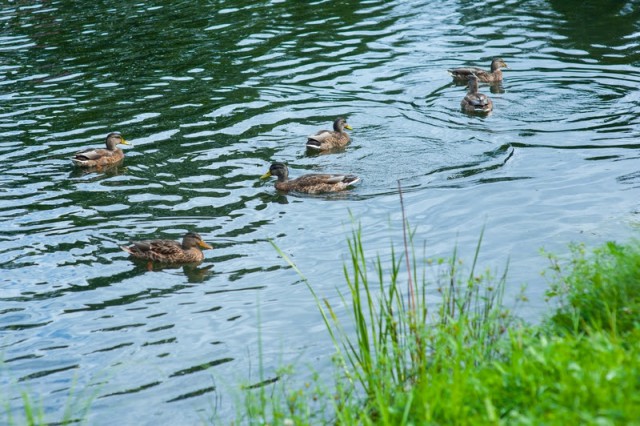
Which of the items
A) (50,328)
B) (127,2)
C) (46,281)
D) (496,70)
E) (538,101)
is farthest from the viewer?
(127,2)

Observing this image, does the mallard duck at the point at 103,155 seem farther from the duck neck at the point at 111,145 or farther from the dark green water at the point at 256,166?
the dark green water at the point at 256,166

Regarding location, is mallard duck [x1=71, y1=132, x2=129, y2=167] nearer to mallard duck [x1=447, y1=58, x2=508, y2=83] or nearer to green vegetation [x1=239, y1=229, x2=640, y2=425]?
mallard duck [x1=447, y1=58, x2=508, y2=83]

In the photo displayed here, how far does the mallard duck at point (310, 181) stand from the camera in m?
13.6

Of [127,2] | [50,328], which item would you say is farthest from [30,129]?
[127,2]

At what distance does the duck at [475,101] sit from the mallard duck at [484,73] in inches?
34.7

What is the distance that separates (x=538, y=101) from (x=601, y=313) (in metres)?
9.76

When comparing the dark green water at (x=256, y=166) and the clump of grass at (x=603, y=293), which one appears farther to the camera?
the dark green water at (x=256, y=166)

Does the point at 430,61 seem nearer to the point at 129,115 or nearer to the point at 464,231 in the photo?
the point at 129,115

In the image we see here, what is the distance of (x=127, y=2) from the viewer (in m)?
26.7

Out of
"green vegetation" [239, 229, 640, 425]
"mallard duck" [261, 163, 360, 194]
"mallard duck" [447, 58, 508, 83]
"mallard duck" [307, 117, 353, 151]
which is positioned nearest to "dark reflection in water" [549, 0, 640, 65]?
"mallard duck" [447, 58, 508, 83]

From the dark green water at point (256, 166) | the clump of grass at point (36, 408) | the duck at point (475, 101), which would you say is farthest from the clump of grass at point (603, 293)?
the duck at point (475, 101)

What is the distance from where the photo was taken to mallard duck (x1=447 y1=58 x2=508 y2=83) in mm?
17812

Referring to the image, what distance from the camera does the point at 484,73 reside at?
58.5 ft

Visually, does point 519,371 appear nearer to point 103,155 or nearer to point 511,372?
point 511,372
